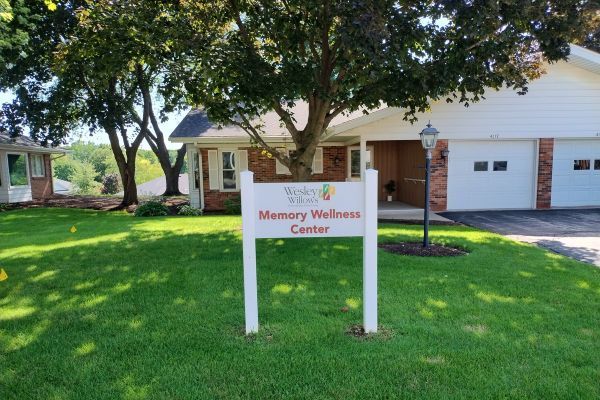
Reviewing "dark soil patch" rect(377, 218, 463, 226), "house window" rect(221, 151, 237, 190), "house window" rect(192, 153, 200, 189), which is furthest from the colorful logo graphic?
"house window" rect(192, 153, 200, 189)

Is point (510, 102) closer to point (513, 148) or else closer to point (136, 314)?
point (513, 148)

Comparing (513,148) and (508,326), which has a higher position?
(513,148)

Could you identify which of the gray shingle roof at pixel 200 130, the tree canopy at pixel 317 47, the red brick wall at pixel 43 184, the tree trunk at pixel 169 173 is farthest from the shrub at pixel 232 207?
the red brick wall at pixel 43 184

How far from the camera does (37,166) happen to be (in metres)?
24.1

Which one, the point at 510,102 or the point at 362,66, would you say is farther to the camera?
the point at 510,102

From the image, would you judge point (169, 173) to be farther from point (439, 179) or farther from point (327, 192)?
point (327, 192)

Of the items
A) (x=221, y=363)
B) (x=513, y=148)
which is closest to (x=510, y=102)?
(x=513, y=148)

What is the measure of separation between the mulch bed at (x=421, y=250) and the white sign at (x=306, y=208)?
3647 millimetres

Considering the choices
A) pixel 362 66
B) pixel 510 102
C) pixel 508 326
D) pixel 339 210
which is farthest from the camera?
pixel 510 102

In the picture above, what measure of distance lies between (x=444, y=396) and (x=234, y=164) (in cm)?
1338

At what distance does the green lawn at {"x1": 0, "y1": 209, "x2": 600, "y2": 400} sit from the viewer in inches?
121

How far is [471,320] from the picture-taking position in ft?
13.9

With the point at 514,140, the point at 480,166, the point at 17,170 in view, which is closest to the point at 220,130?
the point at 480,166

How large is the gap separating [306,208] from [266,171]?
38.6 feet
